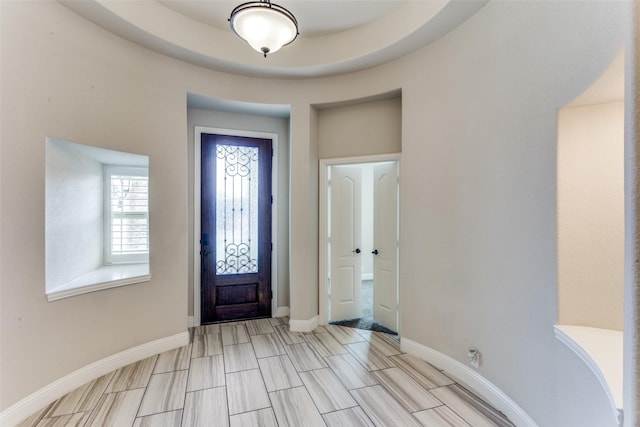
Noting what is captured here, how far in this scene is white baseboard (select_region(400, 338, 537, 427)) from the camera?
81.4 inches

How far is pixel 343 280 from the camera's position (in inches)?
164

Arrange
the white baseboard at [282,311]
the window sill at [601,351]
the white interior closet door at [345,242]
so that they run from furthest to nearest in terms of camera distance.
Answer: the white baseboard at [282,311], the white interior closet door at [345,242], the window sill at [601,351]

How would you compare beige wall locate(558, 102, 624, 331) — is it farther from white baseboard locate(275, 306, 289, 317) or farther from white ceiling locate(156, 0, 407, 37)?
white baseboard locate(275, 306, 289, 317)

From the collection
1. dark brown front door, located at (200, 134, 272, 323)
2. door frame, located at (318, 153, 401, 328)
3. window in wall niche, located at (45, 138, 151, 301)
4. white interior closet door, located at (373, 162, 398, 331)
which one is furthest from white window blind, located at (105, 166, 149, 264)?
white interior closet door, located at (373, 162, 398, 331)

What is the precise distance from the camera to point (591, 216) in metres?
1.75

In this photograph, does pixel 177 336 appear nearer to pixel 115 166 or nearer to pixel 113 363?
pixel 113 363

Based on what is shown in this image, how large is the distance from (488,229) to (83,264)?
12.3 feet

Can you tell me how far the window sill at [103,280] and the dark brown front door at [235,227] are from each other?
2.92 feet

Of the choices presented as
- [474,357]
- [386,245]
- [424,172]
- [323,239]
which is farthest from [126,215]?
[474,357]

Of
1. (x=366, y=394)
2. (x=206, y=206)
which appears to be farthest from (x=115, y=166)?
(x=366, y=394)

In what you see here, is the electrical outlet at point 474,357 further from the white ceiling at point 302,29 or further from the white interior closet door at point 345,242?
the white ceiling at point 302,29

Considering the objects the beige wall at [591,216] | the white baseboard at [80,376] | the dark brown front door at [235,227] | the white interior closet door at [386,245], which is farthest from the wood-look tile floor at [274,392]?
the beige wall at [591,216]

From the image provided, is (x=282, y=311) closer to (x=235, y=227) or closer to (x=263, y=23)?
(x=235, y=227)

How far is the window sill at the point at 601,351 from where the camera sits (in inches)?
47.1
